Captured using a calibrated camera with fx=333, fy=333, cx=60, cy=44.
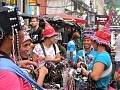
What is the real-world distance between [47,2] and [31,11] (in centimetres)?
781

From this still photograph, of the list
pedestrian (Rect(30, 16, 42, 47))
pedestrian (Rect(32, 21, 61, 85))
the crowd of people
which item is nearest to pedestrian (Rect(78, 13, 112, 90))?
the crowd of people

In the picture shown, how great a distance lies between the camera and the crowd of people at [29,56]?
2.10m

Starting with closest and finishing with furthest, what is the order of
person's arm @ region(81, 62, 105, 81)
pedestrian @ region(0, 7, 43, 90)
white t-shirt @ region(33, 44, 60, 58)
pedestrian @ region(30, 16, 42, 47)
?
pedestrian @ region(0, 7, 43, 90), person's arm @ region(81, 62, 105, 81), white t-shirt @ region(33, 44, 60, 58), pedestrian @ region(30, 16, 42, 47)

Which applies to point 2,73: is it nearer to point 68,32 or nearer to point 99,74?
point 99,74

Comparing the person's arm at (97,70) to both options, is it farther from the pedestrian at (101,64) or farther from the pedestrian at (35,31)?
the pedestrian at (35,31)

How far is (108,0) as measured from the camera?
77875 millimetres

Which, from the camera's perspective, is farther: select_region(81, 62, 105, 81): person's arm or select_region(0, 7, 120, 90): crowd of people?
select_region(81, 62, 105, 81): person's arm

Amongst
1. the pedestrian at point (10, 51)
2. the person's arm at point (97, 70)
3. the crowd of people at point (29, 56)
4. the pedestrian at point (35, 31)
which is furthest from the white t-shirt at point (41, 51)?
the pedestrian at point (10, 51)

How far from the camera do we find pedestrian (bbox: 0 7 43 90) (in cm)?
201

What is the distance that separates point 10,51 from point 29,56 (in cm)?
335

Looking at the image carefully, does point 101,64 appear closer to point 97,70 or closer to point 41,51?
point 97,70

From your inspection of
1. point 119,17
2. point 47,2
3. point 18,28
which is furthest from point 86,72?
point 119,17

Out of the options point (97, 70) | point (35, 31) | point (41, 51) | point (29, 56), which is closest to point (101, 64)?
point (97, 70)

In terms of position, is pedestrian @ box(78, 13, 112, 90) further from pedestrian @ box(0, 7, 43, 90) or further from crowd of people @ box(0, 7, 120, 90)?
pedestrian @ box(0, 7, 43, 90)
